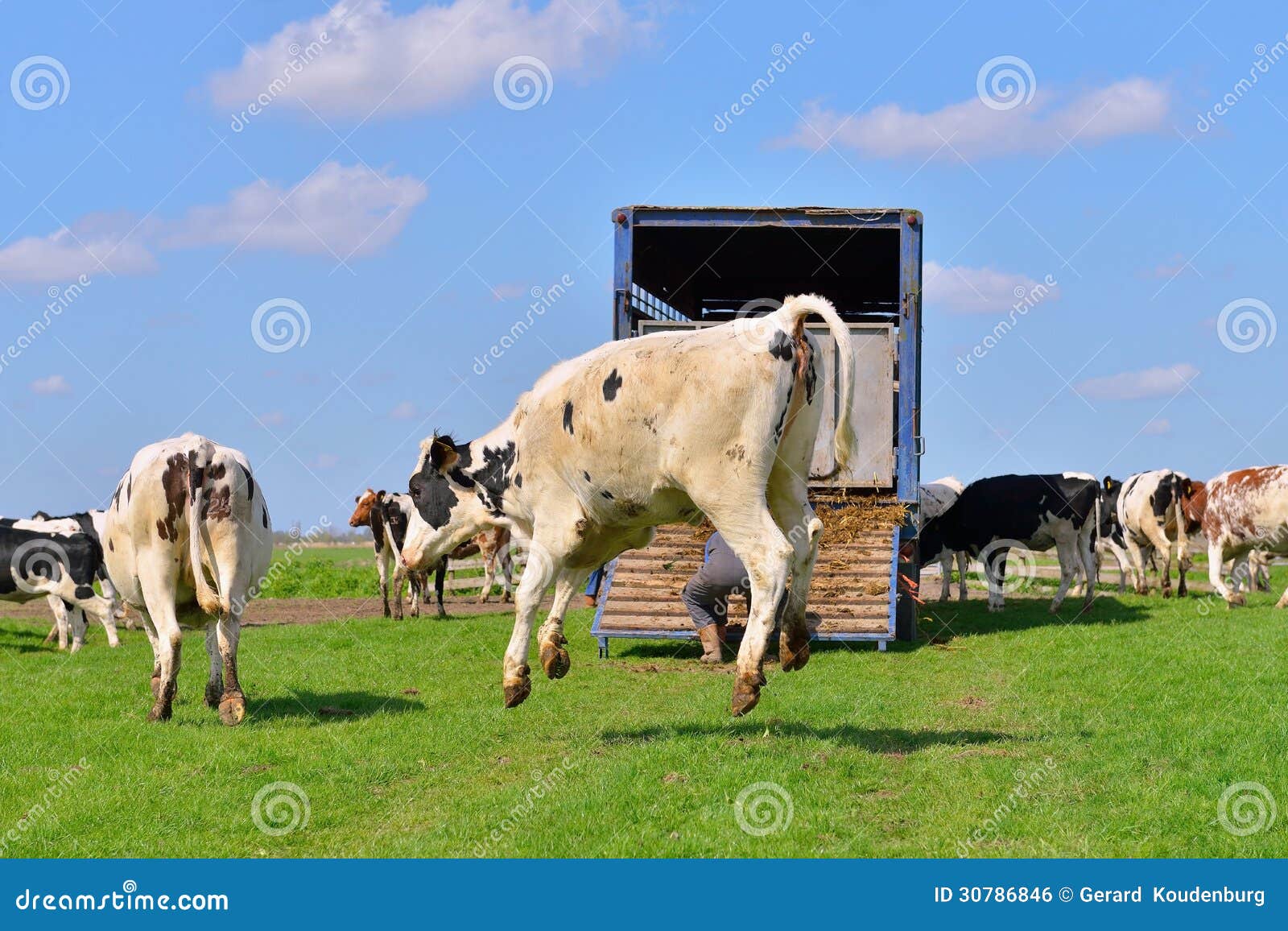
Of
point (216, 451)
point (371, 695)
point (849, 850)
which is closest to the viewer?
point (849, 850)

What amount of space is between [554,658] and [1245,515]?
1672 cm

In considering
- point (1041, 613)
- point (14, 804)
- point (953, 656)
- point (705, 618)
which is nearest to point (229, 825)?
point (14, 804)

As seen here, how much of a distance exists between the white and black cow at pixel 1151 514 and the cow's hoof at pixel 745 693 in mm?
18799

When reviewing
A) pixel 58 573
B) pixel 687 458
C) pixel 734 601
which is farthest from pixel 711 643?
pixel 58 573

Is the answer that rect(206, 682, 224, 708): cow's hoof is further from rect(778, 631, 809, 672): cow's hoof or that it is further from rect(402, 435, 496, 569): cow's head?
rect(778, 631, 809, 672): cow's hoof

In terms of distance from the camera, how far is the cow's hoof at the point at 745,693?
739 cm

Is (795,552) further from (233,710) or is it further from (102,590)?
(102,590)

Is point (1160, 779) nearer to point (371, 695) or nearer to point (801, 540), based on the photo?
point (801, 540)

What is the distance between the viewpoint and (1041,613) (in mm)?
19141

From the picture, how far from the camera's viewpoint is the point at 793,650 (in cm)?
805

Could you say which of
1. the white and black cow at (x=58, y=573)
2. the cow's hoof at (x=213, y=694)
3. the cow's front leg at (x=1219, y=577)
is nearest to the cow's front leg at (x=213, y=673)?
the cow's hoof at (x=213, y=694)

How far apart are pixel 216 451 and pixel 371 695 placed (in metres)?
2.74

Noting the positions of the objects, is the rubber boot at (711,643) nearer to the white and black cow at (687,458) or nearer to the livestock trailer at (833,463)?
the livestock trailer at (833,463)

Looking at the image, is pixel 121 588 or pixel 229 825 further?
pixel 121 588
